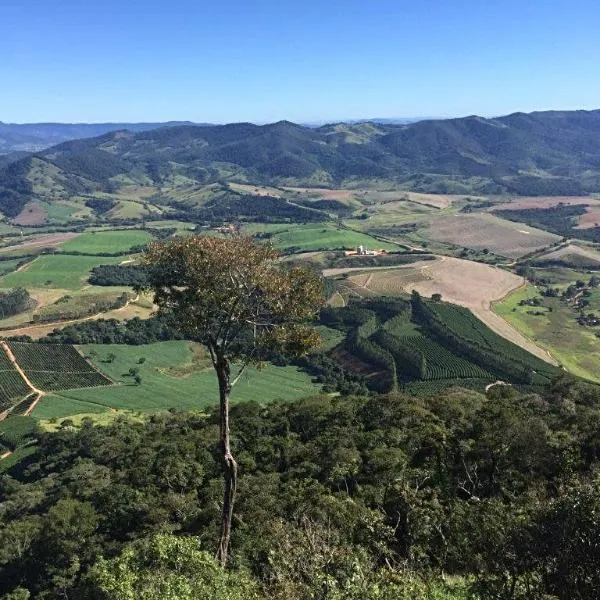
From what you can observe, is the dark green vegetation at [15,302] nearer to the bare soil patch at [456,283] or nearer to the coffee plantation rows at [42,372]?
the coffee plantation rows at [42,372]

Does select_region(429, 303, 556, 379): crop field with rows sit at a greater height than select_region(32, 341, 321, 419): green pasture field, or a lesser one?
greater

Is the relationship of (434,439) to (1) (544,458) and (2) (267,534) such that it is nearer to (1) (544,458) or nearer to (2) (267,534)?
(1) (544,458)

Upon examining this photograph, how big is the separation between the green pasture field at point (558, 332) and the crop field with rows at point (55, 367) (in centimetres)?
7981

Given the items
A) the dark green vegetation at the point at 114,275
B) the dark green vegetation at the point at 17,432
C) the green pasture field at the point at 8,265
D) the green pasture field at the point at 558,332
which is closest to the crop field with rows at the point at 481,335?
the green pasture field at the point at 558,332

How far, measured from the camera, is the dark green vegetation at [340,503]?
17359 mm

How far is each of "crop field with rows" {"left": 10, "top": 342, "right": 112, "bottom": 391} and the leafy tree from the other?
8164cm

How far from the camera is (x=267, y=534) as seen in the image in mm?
29641

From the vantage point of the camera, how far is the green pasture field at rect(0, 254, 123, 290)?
16812 centimetres

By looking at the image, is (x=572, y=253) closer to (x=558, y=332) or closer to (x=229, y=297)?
(x=558, y=332)

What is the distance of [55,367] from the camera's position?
104312mm

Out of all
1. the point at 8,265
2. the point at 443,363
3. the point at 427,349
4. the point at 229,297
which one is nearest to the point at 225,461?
the point at 229,297

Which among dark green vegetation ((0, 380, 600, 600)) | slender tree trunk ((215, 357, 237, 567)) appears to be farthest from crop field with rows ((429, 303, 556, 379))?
slender tree trunk ((215, 357, 237, 567))

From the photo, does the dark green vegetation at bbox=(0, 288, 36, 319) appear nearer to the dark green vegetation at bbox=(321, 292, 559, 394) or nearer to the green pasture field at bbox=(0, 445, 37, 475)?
the dark green vegetation at bbox=(321, 292, 559, 394)

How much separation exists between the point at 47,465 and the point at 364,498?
4731 centimetres
